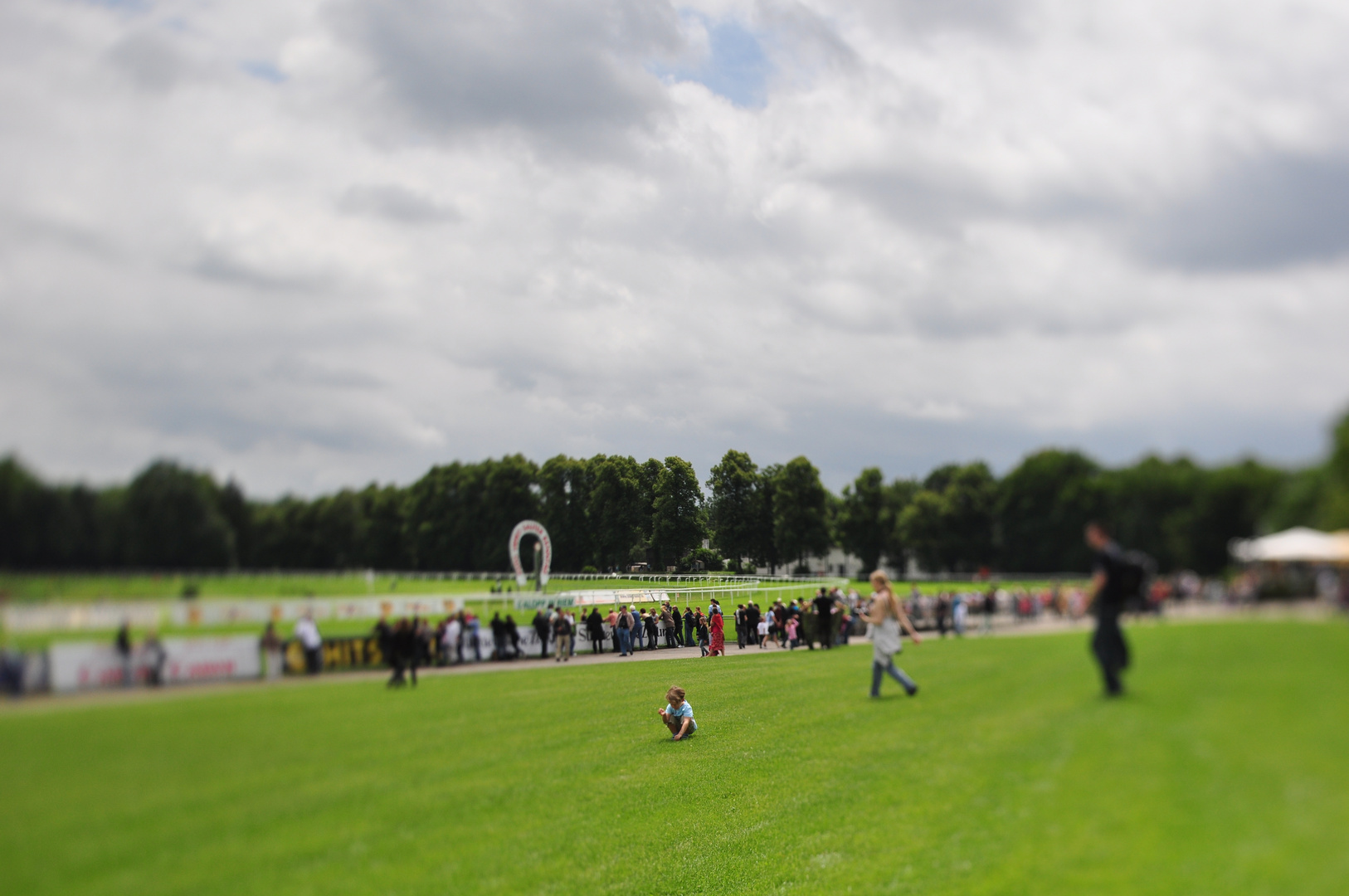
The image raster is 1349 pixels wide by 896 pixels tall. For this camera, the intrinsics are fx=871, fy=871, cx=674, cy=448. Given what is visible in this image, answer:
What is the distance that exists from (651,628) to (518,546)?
5.70 feet

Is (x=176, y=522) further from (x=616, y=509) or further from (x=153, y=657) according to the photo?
(x=616, y=509)

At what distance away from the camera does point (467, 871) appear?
1103cm

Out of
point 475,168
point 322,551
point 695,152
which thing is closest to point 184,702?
point 322,551

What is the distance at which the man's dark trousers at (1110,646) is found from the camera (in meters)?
3.88

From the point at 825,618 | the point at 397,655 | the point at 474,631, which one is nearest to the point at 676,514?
the point at 474,631

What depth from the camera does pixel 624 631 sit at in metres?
8.62

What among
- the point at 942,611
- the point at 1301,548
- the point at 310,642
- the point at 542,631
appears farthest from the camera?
the point at 942,611

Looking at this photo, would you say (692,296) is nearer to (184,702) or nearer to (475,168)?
(475,168)

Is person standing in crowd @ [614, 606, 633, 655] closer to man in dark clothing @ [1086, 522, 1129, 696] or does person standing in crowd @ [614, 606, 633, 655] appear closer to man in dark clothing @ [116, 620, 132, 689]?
man in dark clothing @ [1086, 522, 1129, 696]

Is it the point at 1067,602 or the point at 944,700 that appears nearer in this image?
the point at 1067,602

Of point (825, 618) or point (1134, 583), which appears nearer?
point (1134, 583)

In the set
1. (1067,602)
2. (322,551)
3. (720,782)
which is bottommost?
(720,782)

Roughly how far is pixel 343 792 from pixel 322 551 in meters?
2.13

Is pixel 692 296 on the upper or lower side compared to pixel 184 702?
upper
